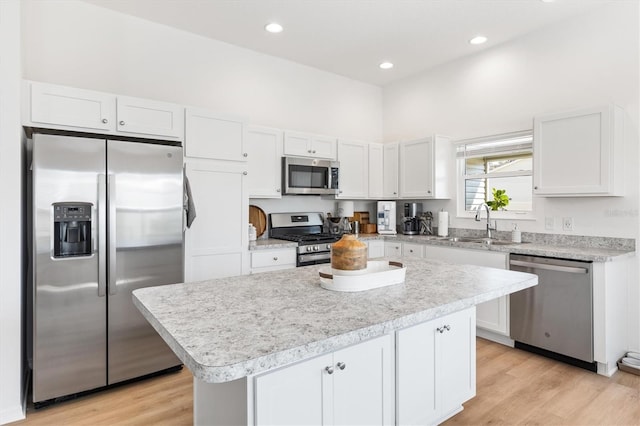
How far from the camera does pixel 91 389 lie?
2.51 m

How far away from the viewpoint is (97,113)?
8.71 ft

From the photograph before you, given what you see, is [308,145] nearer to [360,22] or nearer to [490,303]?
[360,22]

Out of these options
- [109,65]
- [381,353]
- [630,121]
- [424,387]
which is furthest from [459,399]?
[109,65]

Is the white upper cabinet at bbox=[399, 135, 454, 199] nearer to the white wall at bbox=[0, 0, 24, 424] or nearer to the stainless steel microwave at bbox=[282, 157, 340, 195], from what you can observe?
the stainless steel microwave at bbox=[282, 157, 340, 195]

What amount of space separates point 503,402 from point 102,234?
9.55 ft

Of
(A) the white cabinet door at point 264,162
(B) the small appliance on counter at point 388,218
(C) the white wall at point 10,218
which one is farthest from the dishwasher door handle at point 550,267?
(C) the white wall at point 10,218

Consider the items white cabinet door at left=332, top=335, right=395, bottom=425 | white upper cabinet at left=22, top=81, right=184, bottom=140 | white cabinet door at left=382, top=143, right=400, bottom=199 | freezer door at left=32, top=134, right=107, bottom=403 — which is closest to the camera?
white cabinet door at left=332, top=335, right=395, bottom=425

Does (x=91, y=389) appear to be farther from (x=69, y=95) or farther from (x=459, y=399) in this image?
(x=459, y=399)

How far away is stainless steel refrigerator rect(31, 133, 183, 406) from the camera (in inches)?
92.0

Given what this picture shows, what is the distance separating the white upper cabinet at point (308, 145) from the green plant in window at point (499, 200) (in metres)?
1.83

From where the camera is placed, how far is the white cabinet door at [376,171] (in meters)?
4.75

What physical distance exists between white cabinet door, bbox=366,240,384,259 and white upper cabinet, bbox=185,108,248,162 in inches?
71.1

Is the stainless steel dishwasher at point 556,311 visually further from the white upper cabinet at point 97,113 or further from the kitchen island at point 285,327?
the white upper cabinet at point 97,113

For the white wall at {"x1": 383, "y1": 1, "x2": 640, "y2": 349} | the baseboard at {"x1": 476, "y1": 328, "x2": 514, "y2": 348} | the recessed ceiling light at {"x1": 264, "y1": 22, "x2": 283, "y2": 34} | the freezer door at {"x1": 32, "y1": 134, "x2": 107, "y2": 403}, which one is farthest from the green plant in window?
the freezer door at {"x1": 32, "y1": 134, "x2": 107, "y2": 403}
